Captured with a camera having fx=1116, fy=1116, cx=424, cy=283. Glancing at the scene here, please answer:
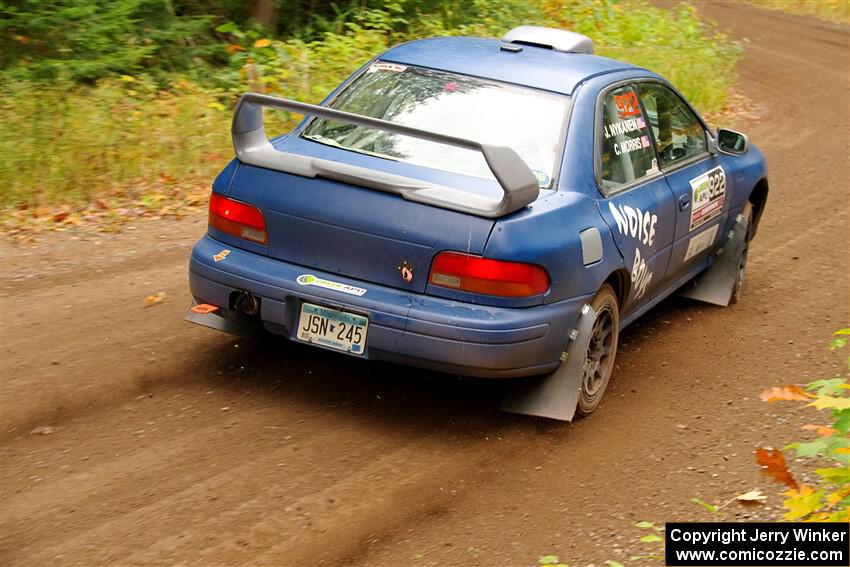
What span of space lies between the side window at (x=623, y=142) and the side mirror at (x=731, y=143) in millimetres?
1078

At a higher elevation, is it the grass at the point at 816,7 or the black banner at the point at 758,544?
the black banner at the point at 758,544

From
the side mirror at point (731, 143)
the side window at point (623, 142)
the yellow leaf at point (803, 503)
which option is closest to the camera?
the yellow leaf at point (803, 503)

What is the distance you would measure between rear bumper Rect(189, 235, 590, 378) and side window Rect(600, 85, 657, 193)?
88 centimetres

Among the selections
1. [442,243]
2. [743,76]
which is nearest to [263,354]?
[442,243]

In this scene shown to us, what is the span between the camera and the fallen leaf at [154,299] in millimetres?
6703

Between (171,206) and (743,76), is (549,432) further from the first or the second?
(743,76)

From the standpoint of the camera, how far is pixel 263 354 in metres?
5.89

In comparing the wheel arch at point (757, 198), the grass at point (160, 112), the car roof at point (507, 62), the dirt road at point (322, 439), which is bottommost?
the grass at point (160, 112)

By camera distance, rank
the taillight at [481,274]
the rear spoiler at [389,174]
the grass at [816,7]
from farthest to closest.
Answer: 1. the grass at [816,7]
2. the taillight at [481,274]
3. the rear spoiler at [389,174]

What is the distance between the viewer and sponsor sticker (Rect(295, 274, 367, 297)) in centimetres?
491

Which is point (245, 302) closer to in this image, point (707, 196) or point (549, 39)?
point (549, 39)

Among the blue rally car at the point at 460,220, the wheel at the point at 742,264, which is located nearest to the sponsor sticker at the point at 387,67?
the blue rally car at the point at 460,220

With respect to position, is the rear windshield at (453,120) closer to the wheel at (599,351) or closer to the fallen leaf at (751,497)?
the wheel at (599,351)

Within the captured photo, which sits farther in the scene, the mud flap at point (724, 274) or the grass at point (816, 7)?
the grass at point (816, 7)
